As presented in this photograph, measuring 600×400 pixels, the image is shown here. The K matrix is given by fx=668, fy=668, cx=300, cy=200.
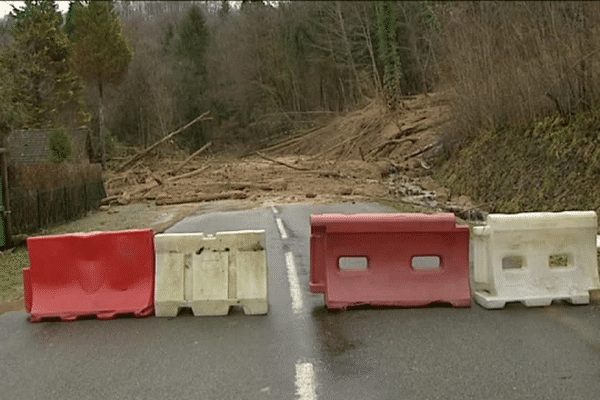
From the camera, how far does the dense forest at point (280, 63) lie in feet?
61.8

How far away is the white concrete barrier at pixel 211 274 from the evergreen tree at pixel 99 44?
53.1 meters

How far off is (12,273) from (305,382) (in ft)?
26.2

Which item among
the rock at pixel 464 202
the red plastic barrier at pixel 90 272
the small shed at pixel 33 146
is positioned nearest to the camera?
the red plastic barrier at pixel 90 272

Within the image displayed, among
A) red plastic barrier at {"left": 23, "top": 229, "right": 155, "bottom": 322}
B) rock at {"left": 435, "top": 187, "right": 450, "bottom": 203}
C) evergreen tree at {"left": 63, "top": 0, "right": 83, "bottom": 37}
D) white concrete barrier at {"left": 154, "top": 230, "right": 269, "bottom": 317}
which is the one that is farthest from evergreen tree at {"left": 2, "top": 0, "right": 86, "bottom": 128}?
white concrete barrier at {"left": 154, "top": 230, "right": 269, "bottom": 317}

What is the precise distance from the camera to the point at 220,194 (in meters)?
27.3

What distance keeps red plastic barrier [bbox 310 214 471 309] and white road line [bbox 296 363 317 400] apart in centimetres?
195

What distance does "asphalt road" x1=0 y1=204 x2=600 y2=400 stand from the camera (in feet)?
17.3

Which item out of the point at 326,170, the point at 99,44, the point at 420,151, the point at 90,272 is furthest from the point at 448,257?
the point at 99,44

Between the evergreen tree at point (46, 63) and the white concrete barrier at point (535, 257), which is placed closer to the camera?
the white concrete barrier at point (535, 257)

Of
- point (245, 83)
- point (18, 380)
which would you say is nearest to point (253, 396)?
point (18, 380)

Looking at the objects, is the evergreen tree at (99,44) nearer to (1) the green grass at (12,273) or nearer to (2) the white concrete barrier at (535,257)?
(1) the green grass at (12,273)

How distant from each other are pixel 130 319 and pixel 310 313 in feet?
6.77

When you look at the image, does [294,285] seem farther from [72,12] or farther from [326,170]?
[72,12]

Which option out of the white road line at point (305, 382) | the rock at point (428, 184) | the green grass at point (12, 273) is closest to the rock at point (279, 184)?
the rock at point (428, 184)
